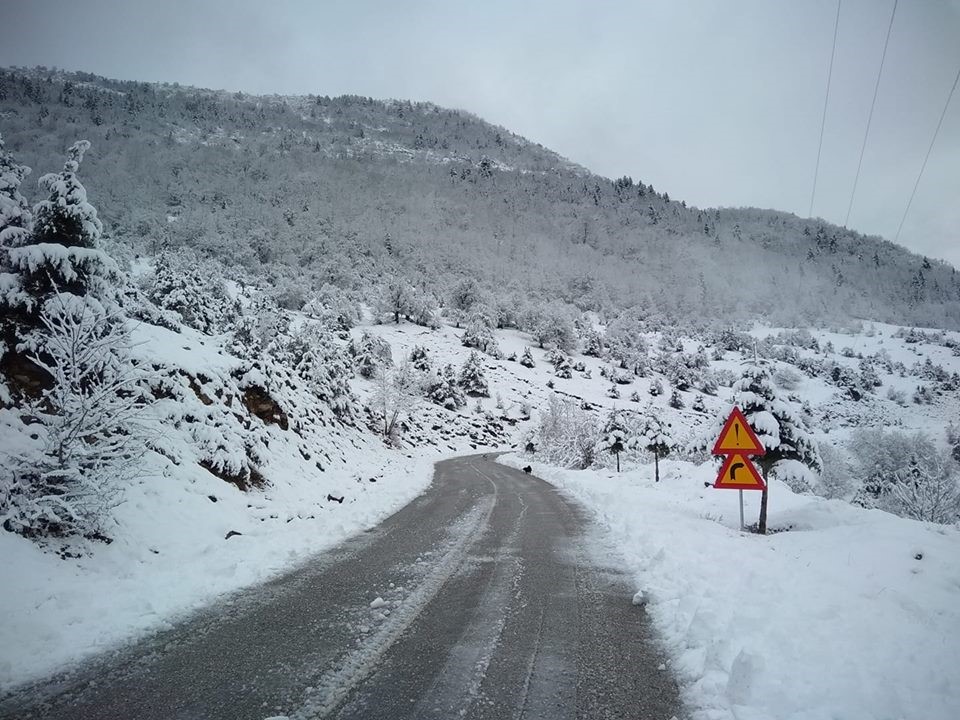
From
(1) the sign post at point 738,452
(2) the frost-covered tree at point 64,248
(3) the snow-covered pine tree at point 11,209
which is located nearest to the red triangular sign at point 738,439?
(1) the sign post at point 738,452

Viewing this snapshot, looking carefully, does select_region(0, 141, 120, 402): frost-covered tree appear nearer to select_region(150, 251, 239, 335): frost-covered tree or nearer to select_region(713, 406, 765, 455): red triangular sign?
select_region(713, 406, 765, 455): red triangular sign

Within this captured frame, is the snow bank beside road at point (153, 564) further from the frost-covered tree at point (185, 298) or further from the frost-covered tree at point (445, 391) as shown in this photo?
the frost-covered tree at point (445, 391)

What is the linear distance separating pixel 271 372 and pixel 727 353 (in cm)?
12139

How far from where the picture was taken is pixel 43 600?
5.04 m

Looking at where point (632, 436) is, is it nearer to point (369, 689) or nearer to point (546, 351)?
point (369, 689)

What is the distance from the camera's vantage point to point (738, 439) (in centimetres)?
909

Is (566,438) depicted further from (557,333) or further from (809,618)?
(557,333)

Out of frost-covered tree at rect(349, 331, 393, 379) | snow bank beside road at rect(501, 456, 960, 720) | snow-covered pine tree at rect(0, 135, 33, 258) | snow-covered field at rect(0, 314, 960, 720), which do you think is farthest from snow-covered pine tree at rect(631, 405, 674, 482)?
frost-covered tree at rect(349, 331, 393, 379)

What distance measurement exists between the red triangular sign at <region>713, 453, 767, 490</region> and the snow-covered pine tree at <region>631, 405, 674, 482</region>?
Result: 18.7m

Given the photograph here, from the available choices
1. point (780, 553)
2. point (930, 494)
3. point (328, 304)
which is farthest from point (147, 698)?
point (328, 304)

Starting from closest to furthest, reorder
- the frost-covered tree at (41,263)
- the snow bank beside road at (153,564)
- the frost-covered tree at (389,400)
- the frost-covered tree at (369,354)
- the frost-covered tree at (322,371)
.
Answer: the snow bank beside road at (153,564)
the frost-covered tree at (41,263)
the frost-covered tree at (322,371)
the frost-covered tree at (389,400)
the frost-covered tree at (369,354)

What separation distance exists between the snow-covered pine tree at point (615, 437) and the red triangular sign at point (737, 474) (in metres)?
22.1

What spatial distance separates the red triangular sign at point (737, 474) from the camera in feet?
28.8

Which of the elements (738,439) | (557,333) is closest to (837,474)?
(738,439)
